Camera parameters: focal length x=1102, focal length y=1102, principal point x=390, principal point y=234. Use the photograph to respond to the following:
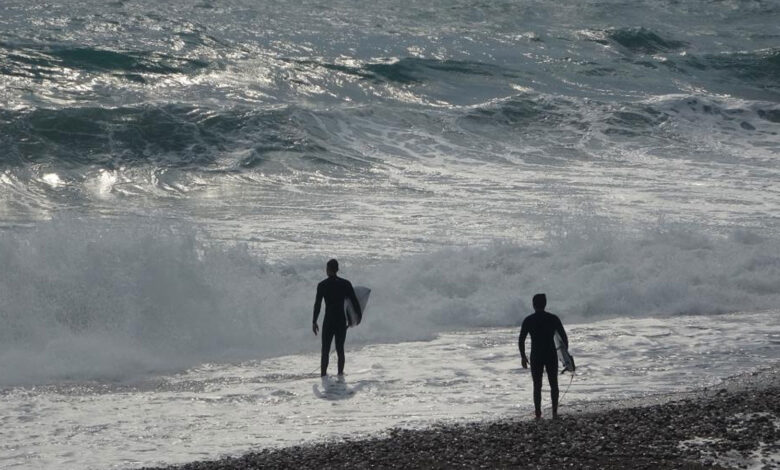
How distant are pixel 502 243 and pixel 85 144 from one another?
33.9 ft

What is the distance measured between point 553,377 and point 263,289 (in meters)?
6.33

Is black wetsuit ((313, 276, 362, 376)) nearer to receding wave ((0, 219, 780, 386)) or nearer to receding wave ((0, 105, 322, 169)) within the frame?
receding wave ((0, 219, 780, 386))

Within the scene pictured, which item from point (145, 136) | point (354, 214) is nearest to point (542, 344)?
point (354, 214)

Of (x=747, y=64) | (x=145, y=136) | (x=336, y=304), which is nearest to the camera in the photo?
(x=336, y=304)

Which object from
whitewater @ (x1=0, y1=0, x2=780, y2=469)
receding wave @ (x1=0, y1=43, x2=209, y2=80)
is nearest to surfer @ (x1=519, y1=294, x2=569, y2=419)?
whitewater @ (x1=0, y1=0, x2=780, y2=469)

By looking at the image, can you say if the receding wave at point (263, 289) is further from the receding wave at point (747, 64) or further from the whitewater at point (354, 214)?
the receding wave at point (747, 64)

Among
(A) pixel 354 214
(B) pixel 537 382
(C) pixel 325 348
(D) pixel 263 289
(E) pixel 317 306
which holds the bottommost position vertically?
(B) pixel 537 382

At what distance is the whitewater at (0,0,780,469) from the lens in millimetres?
11570

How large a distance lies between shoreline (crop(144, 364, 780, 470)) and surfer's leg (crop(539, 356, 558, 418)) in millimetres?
127

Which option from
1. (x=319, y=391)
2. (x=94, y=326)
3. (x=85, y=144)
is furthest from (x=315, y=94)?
(x=319, y=391)

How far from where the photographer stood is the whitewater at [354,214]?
456 inches

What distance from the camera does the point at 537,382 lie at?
10180mm

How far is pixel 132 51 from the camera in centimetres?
2939

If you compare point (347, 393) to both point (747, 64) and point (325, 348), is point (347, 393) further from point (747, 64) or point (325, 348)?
point (747, 64)
